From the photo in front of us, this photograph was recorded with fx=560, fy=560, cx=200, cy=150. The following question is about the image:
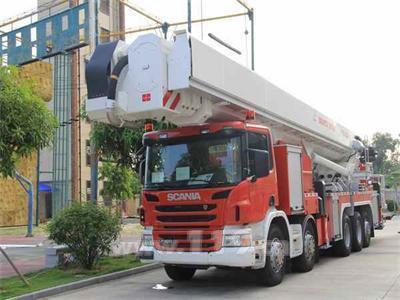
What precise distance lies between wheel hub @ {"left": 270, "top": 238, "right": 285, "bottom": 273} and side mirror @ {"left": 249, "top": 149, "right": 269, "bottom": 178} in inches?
51.0

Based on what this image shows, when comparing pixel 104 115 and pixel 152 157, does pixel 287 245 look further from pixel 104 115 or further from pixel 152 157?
pixel 104 115

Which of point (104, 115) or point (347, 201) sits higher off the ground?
point (104, 115)

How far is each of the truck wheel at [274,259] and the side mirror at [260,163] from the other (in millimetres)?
1082

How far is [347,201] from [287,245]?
15.6 feet

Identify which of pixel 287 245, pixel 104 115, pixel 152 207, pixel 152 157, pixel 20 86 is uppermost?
pixel 20 86

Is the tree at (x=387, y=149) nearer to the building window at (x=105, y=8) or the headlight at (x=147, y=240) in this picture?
the building window at (x=105, y=8)

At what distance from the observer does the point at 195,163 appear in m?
10.0

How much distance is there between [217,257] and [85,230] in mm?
3654

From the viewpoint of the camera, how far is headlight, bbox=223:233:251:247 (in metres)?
9.31

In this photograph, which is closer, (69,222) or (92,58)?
(92,58)

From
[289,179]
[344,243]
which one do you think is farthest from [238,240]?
[344,243]

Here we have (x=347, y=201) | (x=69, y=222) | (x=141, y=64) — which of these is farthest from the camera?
(x=347, y=201)

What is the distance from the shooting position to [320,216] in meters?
12.8

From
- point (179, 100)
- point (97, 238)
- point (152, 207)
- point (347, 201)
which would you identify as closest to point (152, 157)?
point (152, 207)
